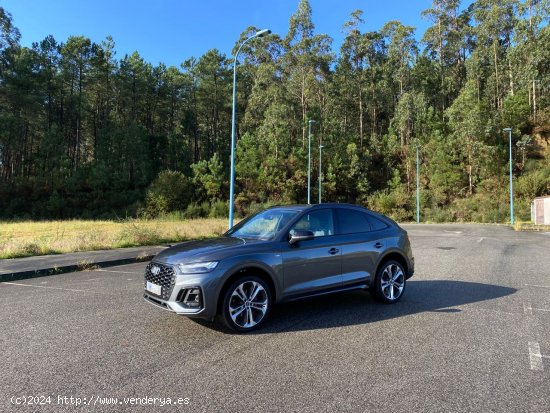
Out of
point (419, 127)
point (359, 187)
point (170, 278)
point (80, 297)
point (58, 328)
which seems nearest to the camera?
point (170, 278)

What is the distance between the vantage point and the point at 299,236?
5352 millimetres

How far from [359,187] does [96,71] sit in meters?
40.0

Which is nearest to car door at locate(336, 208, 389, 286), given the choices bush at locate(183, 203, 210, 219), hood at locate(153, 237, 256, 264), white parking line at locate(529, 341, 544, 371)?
hood at locate(153, 237, 256, 264)

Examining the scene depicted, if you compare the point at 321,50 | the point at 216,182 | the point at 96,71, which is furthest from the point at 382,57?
the point at 96,71

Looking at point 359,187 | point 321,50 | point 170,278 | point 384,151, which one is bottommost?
point 170,278

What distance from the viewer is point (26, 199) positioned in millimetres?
→ 51719

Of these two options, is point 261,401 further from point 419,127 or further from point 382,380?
point 419,127

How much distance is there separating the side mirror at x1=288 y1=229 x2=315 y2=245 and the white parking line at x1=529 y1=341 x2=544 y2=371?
2797 mm

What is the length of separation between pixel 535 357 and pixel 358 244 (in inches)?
103

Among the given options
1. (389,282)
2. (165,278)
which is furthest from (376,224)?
(165,278)

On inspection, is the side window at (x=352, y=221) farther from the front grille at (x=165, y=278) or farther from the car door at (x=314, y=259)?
the front grille at (x=165, y=278)

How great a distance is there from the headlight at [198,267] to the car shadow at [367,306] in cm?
105

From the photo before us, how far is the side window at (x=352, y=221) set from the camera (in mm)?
6289

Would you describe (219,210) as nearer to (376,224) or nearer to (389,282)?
(376,224)
